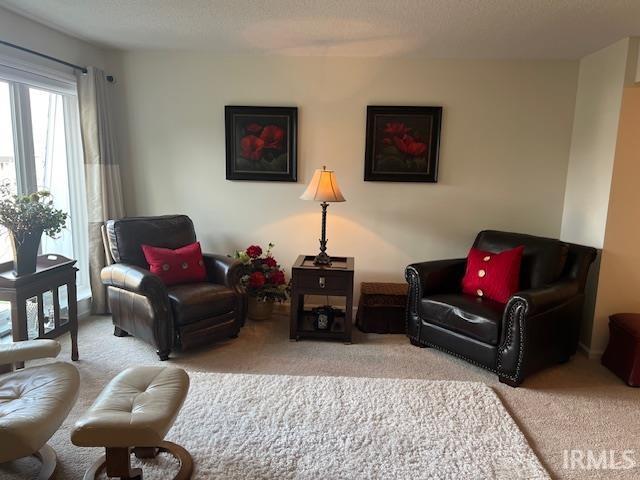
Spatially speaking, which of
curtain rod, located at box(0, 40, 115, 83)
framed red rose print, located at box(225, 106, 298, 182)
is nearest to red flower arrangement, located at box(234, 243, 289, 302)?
framed red rose print, located at box(225, 106, 298, 182)

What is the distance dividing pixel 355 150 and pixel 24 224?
2.58m

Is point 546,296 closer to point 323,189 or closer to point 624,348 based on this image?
point 624,348

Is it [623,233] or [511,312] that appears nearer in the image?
[511,312]

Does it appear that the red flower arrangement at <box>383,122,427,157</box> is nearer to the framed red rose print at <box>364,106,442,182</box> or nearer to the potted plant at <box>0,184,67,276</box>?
the framed red rose print at <box>364,106,442,182</box>

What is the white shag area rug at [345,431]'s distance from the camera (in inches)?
75.9

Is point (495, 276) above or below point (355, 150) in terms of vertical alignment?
below

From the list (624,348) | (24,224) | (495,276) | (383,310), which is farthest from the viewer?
(383,310)

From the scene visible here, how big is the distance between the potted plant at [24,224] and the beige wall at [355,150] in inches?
53.3

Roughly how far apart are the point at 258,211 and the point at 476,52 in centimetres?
233

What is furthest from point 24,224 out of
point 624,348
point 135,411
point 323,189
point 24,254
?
point 624,348

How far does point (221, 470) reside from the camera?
1.91 meters

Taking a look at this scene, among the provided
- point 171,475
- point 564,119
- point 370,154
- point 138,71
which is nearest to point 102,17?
point 138,71

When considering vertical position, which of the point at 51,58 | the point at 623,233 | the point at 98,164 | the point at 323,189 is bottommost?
the point at 623,233

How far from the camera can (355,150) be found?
376 cm
